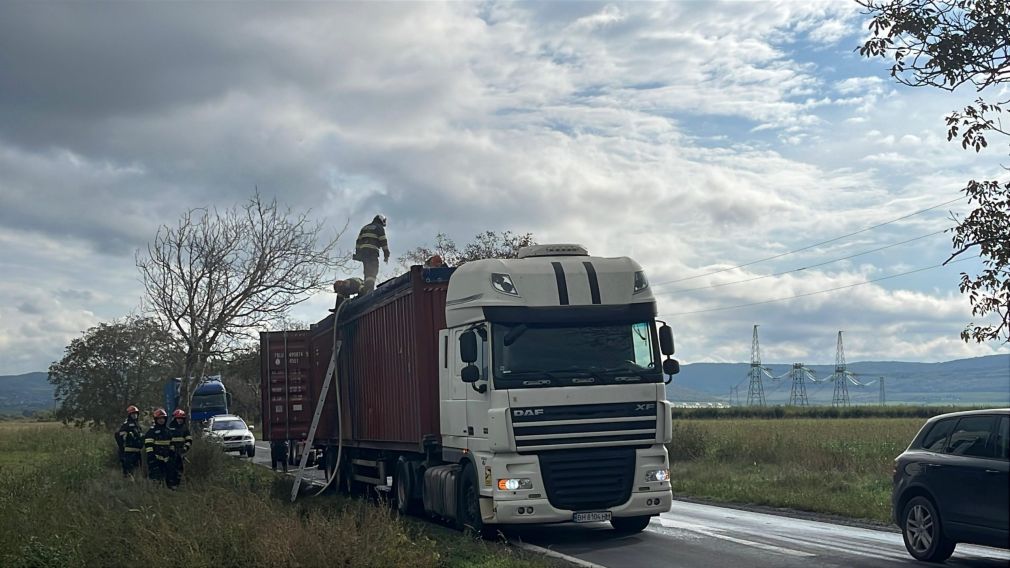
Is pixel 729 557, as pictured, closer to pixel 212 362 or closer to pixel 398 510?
pixel 398 510

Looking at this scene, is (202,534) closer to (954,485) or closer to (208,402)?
(954,485)

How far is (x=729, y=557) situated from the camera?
11.9 meters

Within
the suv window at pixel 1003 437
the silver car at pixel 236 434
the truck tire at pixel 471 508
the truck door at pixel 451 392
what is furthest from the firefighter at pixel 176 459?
the silver car at pixel 236 434

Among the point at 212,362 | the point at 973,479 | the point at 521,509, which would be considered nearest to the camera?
the point at 973,479

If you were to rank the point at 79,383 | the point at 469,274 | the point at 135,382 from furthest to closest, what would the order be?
the point at 79,383, the point at 135,382, the point at 469,274

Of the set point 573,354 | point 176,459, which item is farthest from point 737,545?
point 176,459

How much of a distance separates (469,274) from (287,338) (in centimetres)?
909

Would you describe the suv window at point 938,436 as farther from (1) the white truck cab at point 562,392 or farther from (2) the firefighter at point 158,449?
(2) the firefighter at point 158,449

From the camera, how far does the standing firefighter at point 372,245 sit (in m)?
20.8

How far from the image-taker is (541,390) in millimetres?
12758

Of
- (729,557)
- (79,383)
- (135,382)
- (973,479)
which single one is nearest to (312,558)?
(729,557)

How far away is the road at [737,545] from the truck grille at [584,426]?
1289 mm

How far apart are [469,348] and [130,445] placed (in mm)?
9040

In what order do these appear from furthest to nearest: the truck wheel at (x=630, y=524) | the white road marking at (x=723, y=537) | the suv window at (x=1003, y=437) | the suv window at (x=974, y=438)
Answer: the truck wheel at (x=630, y=524) → the white road marking at (x=723, y=537) → the suv window at (x=974, y=438) → the suv window at (x=1003, y=437)
